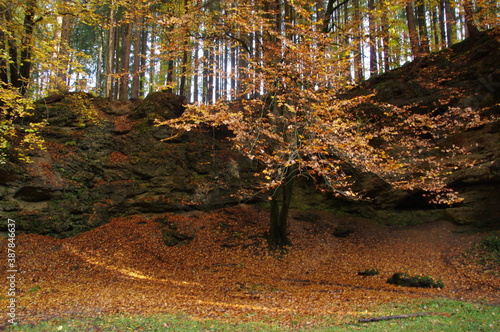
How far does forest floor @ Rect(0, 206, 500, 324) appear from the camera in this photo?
6.64 meters

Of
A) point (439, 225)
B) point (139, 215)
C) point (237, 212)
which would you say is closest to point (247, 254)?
point (237, 212)

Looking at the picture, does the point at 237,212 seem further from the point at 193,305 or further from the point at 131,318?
the point at 131,318

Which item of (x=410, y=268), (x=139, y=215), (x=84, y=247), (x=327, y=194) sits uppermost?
(x=327, y=194)

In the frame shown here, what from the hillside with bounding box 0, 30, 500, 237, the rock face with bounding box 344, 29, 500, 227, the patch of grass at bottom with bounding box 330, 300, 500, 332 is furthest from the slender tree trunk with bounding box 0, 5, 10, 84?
the rock face with bounding box 344, 29, 500, 227

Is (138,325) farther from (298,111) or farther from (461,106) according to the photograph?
(461,106)

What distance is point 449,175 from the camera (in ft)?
41.2

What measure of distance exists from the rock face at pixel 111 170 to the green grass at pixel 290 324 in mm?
6732

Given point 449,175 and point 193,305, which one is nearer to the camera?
point 193,305

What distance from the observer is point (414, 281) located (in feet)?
28.7

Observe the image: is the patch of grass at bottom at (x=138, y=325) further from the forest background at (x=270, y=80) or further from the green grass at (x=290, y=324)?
the forest background at (x=270, y=80)

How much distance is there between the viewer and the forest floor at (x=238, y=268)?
21.8ft

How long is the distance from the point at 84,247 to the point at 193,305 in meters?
5.73

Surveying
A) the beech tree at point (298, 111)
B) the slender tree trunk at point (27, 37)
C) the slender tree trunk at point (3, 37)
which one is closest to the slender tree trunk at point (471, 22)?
the beech tree at point (298, 111)

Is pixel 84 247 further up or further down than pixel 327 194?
further down
